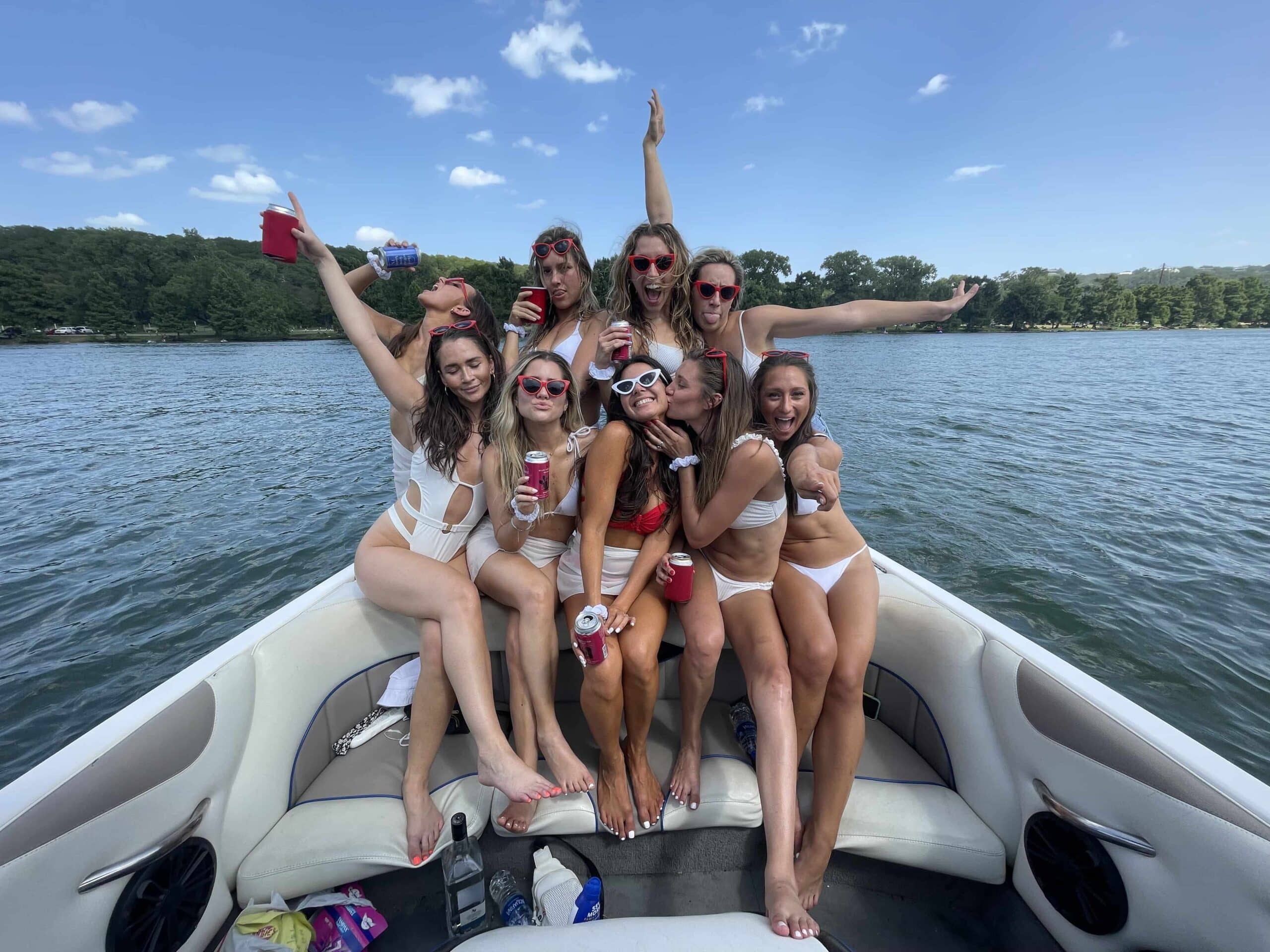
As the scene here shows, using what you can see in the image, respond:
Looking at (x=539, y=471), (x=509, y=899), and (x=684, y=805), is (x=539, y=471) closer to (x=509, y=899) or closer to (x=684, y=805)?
(x=684, y=805)

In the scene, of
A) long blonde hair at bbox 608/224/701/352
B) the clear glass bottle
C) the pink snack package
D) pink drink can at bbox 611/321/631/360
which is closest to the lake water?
the pink snack package

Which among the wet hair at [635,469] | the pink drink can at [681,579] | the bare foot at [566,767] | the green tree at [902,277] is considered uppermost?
the green tree at [902,277]

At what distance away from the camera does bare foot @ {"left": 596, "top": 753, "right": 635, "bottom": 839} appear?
196 centimetres

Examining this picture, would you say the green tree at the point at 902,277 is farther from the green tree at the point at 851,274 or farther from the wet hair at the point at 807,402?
the wet hair at the point at 807,402

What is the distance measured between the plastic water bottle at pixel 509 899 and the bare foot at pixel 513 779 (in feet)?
1.07

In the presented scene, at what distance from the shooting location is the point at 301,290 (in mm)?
55062

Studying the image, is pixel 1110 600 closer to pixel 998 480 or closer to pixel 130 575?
pixel 998 480

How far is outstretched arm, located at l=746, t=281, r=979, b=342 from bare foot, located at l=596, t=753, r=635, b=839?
2.08 meters

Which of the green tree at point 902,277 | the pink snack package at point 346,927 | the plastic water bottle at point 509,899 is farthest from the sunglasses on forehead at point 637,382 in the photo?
the green tree at point 902,277

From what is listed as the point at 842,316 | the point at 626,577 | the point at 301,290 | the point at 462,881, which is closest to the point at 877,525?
the point at 842,316

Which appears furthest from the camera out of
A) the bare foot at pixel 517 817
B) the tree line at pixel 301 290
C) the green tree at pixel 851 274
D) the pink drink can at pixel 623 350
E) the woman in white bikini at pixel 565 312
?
the green tree at pixel 851 274

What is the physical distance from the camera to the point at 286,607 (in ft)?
7.75

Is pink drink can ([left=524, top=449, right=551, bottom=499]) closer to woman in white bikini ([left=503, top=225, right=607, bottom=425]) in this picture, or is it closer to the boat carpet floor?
woman in white bikini ([left=503, top=225, right=607, bottom=425])

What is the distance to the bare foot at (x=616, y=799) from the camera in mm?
1958
